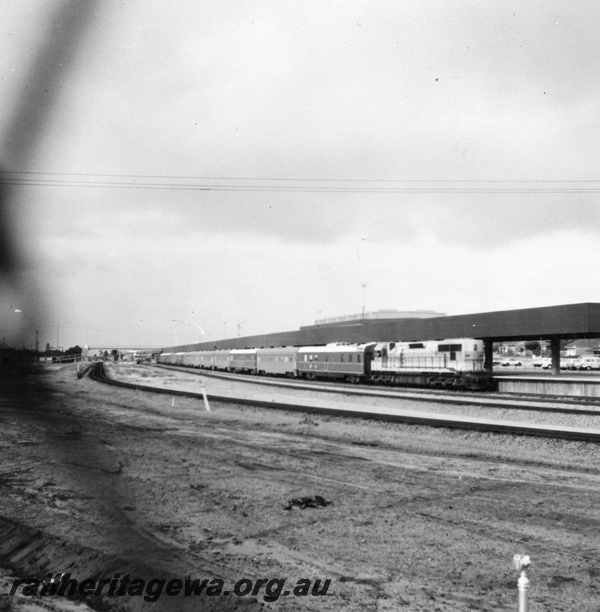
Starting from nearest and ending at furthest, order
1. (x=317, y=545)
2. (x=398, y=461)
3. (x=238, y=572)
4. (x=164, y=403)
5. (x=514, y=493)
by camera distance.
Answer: (x=238, y=572) → (x=317, y=545) → (x=514, y=493) → (x=398, y=461) → (x=164, y=403)

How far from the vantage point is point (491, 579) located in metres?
7.41

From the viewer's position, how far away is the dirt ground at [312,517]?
23.5 ft

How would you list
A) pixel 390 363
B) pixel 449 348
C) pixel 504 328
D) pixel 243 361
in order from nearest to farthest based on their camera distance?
pixel 449 348 < pixel 504 328 < pixel 390 363 < pixel 243 361

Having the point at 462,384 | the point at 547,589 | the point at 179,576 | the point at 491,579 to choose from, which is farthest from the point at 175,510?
the point at 462,384

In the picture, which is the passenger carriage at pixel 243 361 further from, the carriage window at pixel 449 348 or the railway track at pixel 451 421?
the railway track at pixel 451 421

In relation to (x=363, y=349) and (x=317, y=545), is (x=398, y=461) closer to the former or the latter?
(x=317, y=545)

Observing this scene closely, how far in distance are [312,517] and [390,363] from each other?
3841 centimetres

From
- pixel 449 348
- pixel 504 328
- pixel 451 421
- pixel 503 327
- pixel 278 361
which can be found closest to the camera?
pixel 451 421

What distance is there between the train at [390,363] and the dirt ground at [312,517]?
22.3 m

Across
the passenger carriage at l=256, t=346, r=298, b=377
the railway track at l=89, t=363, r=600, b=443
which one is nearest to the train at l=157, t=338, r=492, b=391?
the passenger carriage at l=256, t=346, r=298, b=377

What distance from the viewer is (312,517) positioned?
10.1m

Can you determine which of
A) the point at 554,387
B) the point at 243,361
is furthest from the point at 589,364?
the point at 243,361

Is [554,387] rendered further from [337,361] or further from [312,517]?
[312,517]

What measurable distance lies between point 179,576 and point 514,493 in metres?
7.64
